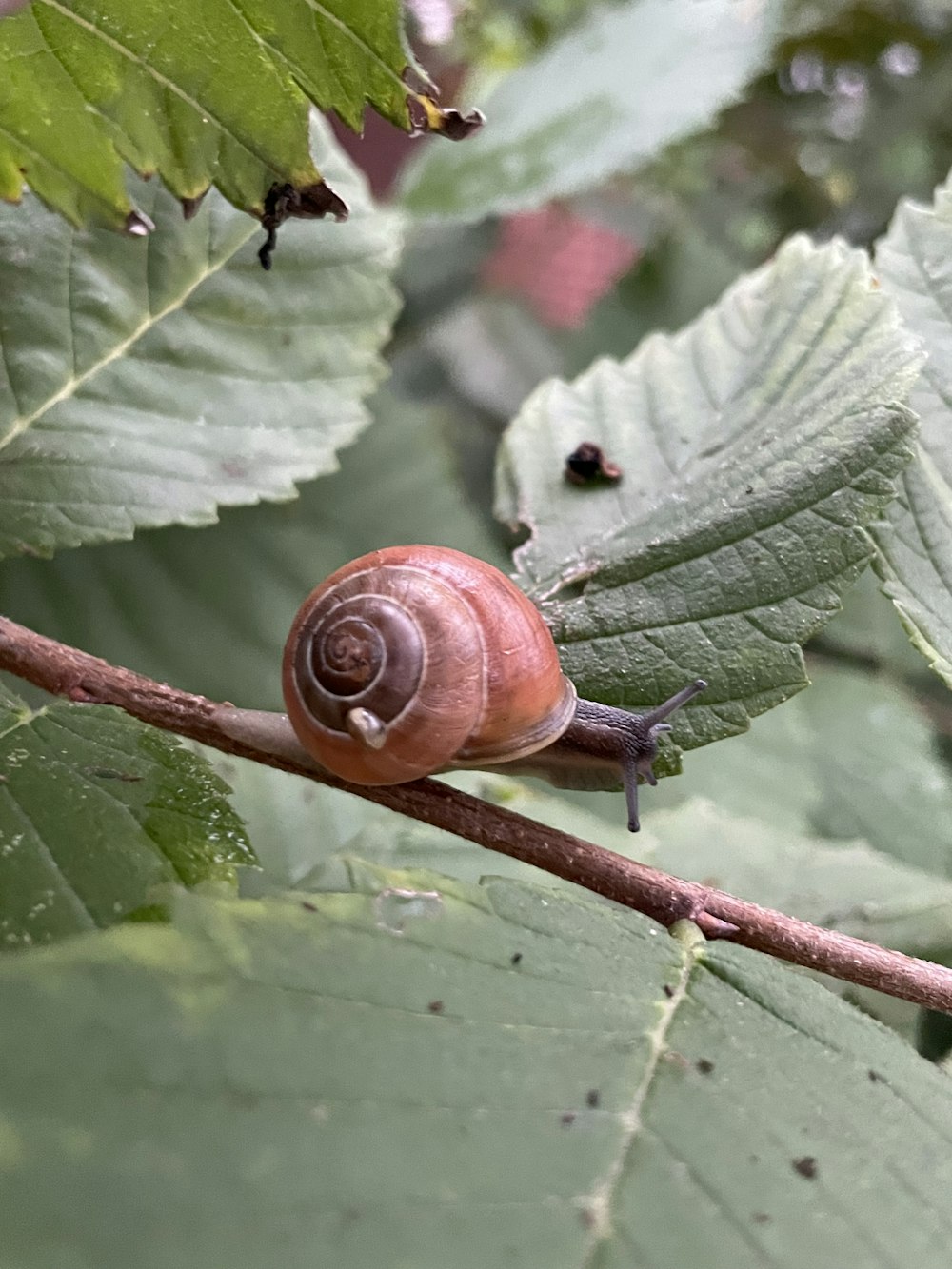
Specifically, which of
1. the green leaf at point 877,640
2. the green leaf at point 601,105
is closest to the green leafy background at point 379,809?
the green leaf at point 877,640

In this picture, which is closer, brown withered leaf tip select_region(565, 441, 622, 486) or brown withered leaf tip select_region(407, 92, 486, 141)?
brown withered leaf tip select_region(407, 92, 486, 141)

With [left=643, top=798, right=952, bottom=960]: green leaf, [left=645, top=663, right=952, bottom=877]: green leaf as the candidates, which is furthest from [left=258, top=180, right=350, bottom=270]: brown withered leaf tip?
[left=645, top=663, right=952, bottom=877]: green leaf

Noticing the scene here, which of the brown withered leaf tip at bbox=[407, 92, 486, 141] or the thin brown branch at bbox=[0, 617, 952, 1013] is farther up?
the brown withered leaf tip at bbox=[407, 92, 486, 141]

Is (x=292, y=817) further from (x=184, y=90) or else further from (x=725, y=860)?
(x=184, y=90)

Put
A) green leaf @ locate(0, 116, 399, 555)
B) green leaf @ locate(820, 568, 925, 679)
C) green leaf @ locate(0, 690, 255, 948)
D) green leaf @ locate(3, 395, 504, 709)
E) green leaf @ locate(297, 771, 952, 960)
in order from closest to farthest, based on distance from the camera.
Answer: green leaf @ locate(0, 690, 255, 948) → green leaf @ locate(0, 116, 399, 555) → green leaf @ locate(297, 771, 952, 960) → green leaf @ locate(3, 395, 504, 709) → green leaf @ locate(820, 568, 925, 679)

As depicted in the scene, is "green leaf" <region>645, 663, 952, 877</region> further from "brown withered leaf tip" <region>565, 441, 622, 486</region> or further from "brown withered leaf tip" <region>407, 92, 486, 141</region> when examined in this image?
"brown withered leaf tip" <region>407, 92, 486, 141</region>

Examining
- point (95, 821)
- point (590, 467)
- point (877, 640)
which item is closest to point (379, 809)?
point (590, 467)

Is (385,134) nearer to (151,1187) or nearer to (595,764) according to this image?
(595,764)

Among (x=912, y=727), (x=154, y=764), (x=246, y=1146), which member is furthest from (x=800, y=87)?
(x=246, y=1146)
